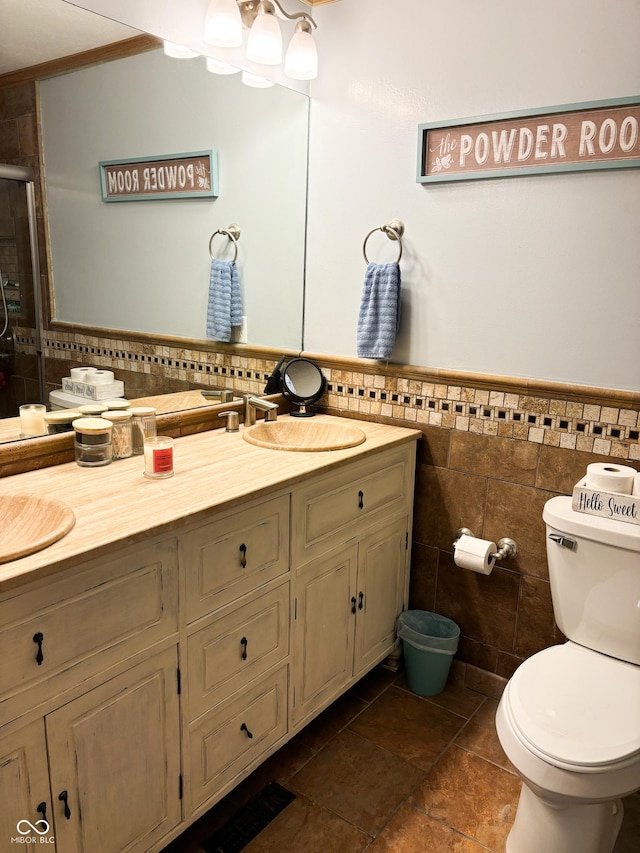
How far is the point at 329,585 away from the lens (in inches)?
76.8

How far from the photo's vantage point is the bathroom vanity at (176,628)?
1.19 metres

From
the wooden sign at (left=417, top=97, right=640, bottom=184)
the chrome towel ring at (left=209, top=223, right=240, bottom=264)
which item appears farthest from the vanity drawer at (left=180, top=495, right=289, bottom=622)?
the wooden sign at (left=417, top=97, right=640, bottom=184)

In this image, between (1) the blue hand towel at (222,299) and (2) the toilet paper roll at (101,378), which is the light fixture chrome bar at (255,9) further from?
(2) the toilet paper roll at (101,378)

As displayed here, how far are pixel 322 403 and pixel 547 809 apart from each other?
5.06 feet

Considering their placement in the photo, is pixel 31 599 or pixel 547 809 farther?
pixel 547 809

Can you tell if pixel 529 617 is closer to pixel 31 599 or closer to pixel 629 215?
pixel 629 215

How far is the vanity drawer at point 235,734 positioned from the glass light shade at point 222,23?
6.30ft

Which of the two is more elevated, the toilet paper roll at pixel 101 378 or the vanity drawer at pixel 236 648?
the toilet paper roll at pixel 101 378

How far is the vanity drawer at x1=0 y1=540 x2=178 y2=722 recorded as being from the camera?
1140 millimetres

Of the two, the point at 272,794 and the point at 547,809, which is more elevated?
the point at 547,809

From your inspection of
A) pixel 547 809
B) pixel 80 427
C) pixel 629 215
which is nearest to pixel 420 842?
pixel 547 809

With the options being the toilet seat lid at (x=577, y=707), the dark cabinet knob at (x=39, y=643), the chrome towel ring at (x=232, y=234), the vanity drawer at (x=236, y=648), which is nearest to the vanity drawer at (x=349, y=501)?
the vanity drawer at (x=236, y=648)

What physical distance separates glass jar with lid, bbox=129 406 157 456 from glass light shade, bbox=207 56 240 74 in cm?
116

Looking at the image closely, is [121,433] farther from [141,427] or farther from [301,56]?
[301,56]
